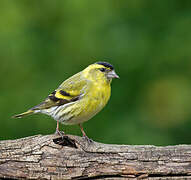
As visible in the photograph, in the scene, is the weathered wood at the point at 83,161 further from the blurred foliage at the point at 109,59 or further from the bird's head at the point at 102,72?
the blurred foliage at the point at 109,59

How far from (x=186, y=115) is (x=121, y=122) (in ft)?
4.99

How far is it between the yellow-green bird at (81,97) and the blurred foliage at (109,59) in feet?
3.06

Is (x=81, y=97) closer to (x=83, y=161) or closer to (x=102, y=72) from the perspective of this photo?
(x=102, y=72)

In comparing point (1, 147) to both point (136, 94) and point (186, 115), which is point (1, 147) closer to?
point (136, 94)

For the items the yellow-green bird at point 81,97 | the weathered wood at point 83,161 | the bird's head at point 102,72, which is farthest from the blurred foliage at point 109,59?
the weathered wood at point 83,161

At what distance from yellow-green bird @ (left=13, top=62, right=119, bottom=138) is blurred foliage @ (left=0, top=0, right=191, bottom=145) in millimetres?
932

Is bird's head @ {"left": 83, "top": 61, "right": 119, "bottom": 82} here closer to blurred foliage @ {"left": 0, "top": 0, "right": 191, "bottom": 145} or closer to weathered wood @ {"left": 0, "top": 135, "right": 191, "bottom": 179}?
blurred foliage @ {"left": 0, "top": 0, "right": 191, "bottom": 145}

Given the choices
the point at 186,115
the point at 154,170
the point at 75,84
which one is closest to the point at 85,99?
the point at 75,84

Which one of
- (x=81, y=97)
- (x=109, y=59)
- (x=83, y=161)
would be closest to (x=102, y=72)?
(x=81, y=97)

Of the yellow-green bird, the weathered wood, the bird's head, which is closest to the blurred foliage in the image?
the yellow-green bird

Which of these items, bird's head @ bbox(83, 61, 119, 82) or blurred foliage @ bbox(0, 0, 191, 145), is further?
blurred foliage @ bbox(0, 0, 191, 145)

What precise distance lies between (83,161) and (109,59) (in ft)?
10.7

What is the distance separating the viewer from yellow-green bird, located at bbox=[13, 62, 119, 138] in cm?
679

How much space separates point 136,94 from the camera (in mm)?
8375
